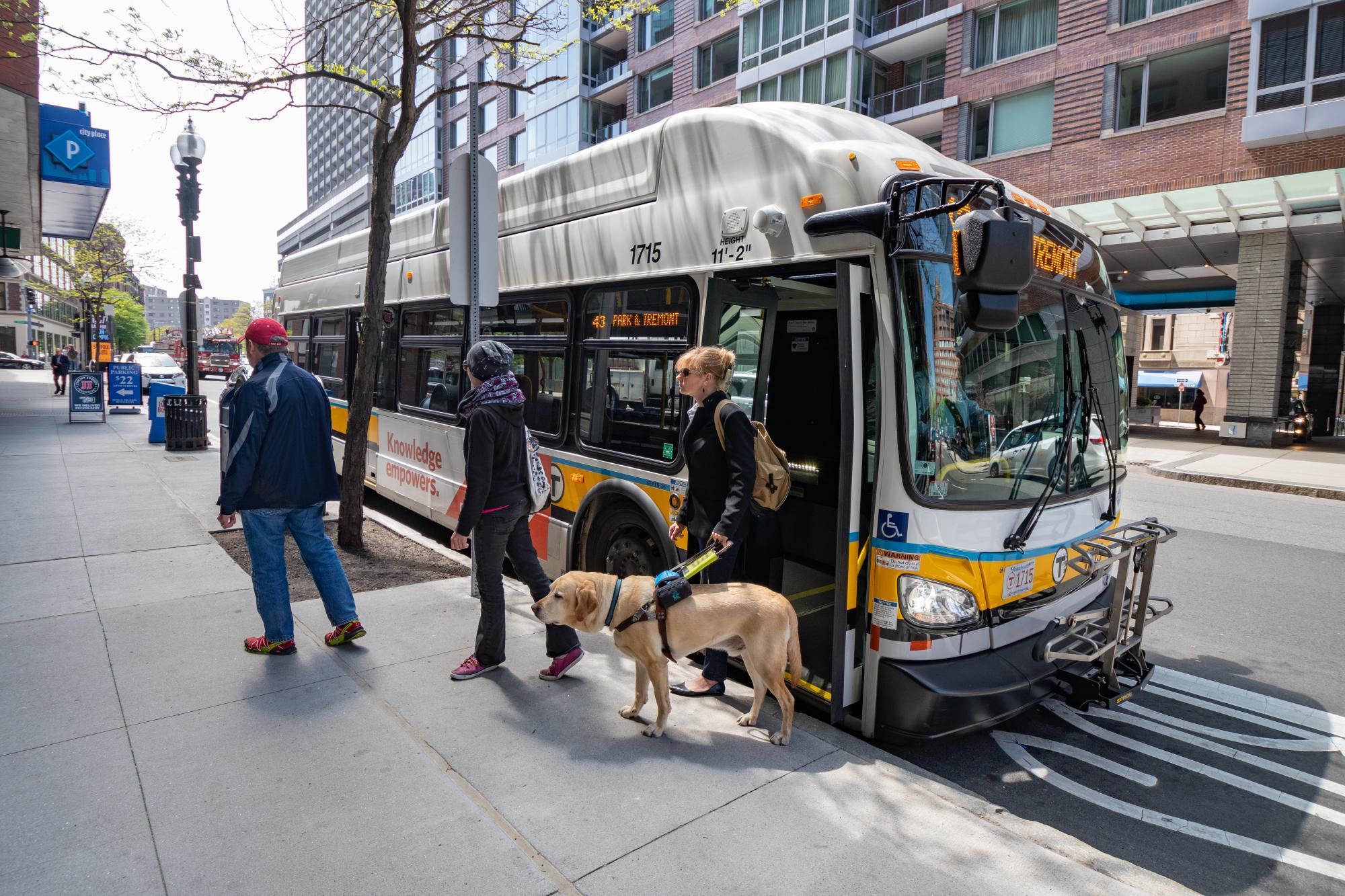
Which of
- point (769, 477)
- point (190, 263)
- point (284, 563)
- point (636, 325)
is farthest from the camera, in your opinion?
point (190, 263)

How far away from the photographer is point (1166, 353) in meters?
48.1

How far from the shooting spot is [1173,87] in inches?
815

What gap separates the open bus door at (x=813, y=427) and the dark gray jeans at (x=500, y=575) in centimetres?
114

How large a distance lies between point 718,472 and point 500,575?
1.40 metres

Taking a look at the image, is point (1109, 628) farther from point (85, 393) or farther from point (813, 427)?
point (85, 393)

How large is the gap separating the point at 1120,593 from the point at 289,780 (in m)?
3.98

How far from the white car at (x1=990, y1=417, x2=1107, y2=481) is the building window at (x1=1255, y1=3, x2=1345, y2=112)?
20403 mm

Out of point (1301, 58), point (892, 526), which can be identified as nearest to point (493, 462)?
Answer: point (892, 526)

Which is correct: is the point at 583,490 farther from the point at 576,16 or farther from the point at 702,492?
the point at 576,16

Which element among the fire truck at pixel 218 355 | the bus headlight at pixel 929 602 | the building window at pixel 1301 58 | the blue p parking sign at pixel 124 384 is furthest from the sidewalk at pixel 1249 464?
the fire truck at pixel 218 355

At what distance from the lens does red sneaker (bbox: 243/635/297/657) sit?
14.9ft

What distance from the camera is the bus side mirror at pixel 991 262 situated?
10.4 ft

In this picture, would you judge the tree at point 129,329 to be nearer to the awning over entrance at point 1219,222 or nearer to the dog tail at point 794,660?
the awning over entrance at point 1219,222

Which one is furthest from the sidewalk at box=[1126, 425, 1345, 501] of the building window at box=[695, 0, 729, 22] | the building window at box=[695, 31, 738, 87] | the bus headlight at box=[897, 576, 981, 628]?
the building window at box=[695, 0, 729, 22]
